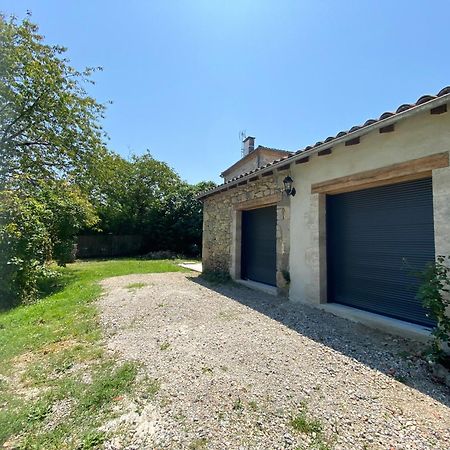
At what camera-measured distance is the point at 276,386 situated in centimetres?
299

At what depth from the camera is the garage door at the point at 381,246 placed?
4.52 metres

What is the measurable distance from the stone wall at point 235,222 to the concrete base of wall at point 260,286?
474 millimetres

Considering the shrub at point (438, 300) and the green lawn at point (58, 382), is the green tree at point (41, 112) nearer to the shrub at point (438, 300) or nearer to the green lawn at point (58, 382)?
the green lawn at point (58, 382)

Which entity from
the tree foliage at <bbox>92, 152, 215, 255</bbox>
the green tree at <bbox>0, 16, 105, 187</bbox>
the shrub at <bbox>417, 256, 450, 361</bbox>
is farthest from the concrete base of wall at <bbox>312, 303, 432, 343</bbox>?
the tree foliage at <bbox>92, 152, 215, 255</bbox>

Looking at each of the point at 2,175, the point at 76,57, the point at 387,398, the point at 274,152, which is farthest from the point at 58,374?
the point at 274,152

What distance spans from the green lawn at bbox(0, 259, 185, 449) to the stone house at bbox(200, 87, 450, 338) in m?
4.07

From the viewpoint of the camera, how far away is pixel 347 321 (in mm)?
5105

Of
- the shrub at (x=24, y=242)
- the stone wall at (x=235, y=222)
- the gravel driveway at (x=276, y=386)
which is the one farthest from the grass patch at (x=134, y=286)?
the stone wall at (x=235, y=222)

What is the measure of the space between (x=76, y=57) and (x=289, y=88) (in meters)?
9.90

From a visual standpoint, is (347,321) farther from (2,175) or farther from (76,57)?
(76,57)

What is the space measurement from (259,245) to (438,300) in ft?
18.4

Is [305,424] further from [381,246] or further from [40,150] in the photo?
[40,150]

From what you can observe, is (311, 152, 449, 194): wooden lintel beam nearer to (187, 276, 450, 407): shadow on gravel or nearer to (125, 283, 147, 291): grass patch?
(187, 276, 450, 407): shadow on gravel

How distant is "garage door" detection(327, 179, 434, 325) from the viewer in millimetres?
4516
